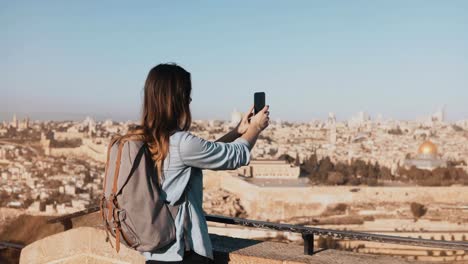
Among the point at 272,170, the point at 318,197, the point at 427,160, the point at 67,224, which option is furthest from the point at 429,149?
the point at 67,224

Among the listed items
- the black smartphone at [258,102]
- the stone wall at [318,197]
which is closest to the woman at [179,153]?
the black smartphone at [258,102]

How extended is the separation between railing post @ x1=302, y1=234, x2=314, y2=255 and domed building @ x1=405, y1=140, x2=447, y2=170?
4122 cm

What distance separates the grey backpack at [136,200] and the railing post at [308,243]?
0.69 m

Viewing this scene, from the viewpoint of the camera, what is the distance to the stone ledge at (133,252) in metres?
2.24

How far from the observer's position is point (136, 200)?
1.71 meters

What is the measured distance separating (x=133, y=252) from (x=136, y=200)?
0.84m

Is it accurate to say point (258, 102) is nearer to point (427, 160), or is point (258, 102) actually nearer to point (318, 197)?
point (318, 197)

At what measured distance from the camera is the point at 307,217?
27.3 meters

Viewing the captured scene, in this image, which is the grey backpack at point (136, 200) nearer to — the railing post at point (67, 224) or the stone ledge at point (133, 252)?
the stone ledge at point (133, 252)

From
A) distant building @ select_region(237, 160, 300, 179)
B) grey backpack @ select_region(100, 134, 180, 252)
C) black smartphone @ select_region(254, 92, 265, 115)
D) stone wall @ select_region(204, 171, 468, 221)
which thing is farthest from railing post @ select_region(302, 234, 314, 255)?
distant building @ select_region(237, 160, 300, 179)

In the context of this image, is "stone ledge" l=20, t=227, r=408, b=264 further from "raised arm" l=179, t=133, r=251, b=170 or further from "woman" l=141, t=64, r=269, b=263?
"raised arm" l=179, t=133, r=251, b=170

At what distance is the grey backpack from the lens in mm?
1710

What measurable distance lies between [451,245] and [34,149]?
68859 millimetres

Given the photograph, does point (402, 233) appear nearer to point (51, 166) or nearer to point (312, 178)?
point (312, 178)
